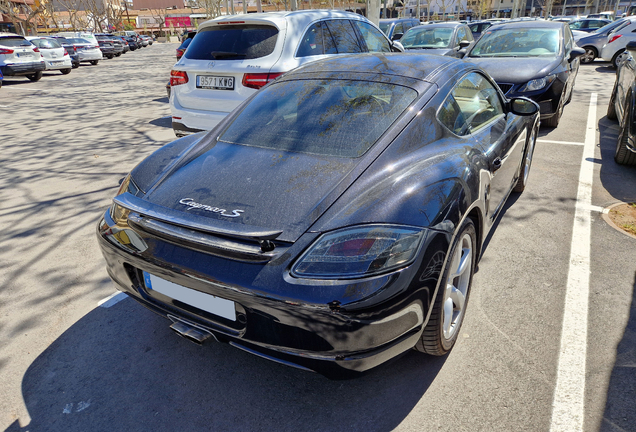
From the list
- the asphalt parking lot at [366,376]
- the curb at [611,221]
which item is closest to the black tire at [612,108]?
the asphalt parking lot at [366,376]

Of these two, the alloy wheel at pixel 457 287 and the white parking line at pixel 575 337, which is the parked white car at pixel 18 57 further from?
the alloy wheel at pixel 457 287

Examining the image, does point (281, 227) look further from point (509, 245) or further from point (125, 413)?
point (509, 245)

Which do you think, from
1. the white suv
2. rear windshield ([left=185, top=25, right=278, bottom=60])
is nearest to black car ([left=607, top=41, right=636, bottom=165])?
the white suv

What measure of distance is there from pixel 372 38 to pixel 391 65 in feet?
14.1

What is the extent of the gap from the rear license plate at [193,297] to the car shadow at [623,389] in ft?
5.83

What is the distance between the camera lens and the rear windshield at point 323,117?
100 inches

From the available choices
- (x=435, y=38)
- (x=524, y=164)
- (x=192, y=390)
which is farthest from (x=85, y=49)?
(x=192, y=390)

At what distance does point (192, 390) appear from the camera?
2.38m

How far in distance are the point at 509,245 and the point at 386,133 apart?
1.90m

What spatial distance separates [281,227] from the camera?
2.02 meters

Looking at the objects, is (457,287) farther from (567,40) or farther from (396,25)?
(396,25)

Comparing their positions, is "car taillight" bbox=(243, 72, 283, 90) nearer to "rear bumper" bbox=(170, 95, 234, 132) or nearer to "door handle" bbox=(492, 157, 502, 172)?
"rear bumper" bbox=(170, 95, 234, 132)

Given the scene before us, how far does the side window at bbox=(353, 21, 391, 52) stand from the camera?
22.3 feet

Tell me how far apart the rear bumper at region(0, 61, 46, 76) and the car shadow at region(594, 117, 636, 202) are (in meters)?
17.5
